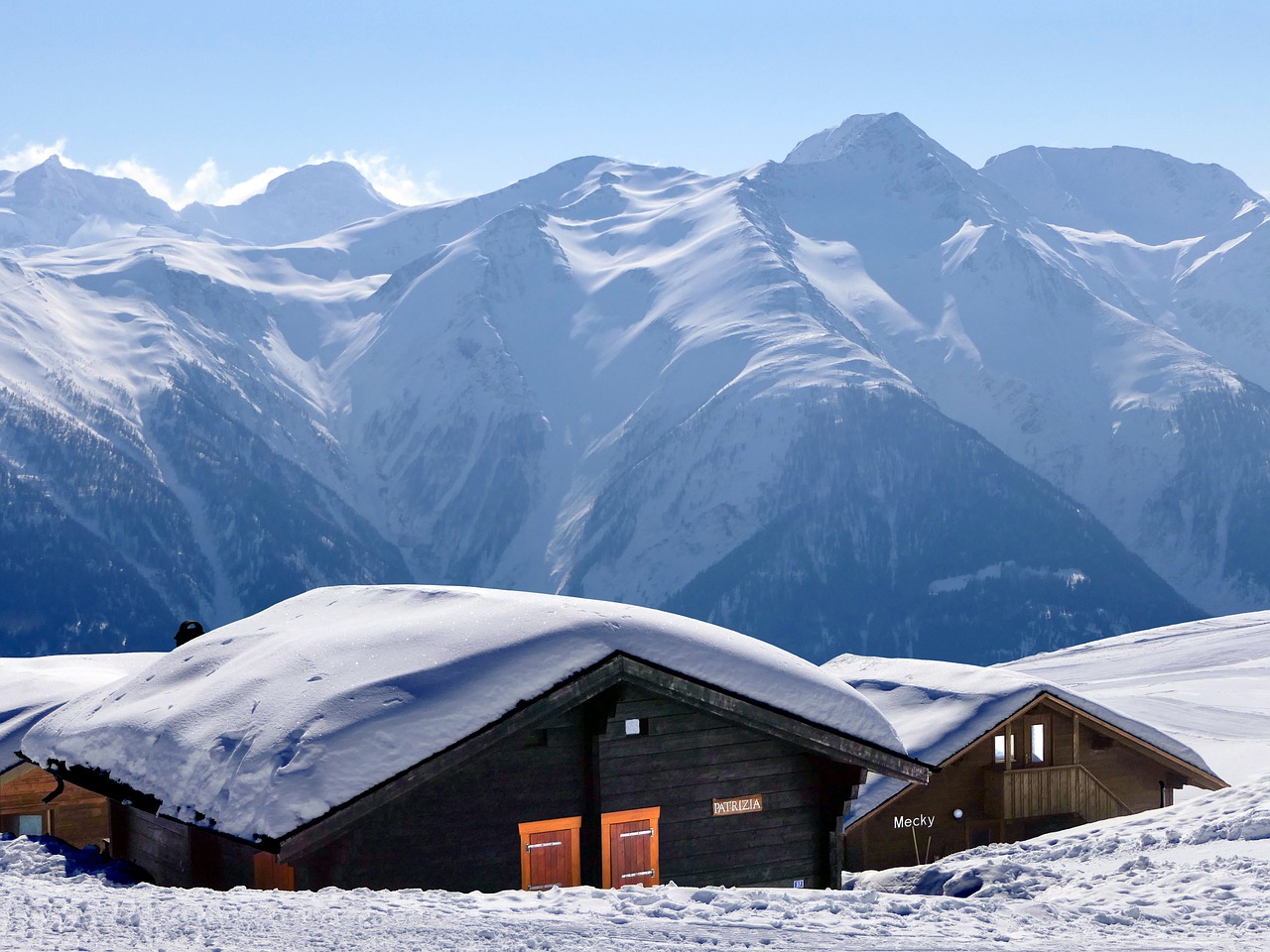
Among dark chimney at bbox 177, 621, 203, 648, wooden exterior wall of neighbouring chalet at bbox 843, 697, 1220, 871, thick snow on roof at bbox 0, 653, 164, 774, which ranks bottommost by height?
wooden exterior wall of neighbouring chalet at bbox 843, 697, 1220, 871

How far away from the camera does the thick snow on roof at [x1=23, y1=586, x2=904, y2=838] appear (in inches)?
517

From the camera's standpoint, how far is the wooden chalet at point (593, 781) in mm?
13836

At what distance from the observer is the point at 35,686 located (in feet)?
84.5

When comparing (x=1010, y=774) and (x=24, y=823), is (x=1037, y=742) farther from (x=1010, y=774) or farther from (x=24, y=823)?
(x=24, y=823)

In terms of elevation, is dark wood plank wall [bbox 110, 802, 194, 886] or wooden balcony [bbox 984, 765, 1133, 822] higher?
dark wood plank wall [bbox 110, 802, 194, 886]

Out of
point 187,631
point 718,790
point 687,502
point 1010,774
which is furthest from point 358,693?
point 687,502

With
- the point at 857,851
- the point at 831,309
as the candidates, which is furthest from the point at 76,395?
the point at 857,851

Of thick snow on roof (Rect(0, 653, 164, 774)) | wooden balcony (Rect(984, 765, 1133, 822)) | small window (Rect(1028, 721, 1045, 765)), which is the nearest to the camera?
thick snow on roof (Rect(0, 653, 164, 774))

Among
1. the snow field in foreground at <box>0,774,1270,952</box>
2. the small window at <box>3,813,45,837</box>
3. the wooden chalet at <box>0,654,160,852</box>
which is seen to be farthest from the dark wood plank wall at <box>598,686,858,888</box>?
the small window at <box>3,813,45,837</box>

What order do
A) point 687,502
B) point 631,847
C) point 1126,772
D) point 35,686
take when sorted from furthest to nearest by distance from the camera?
point 687,502 → point 1126,772 → point 35,686 → point 631,847

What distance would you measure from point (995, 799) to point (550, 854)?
18.1m

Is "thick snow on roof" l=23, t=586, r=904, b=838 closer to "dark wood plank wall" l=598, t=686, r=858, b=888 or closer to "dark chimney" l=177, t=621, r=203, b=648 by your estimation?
"dark wood plank wall" l=598, t=686, r=858, b=888

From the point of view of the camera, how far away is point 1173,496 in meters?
192

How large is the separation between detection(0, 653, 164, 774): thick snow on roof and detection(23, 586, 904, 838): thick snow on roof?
540 cm
